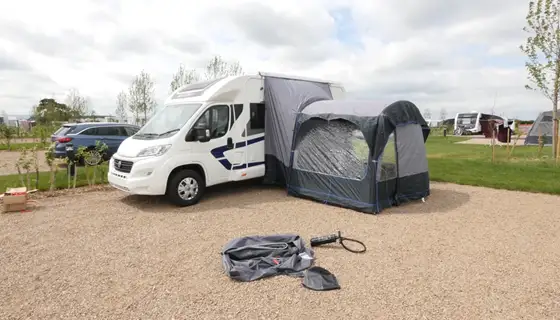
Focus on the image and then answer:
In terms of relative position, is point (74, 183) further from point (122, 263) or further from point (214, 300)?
point (214, 300)

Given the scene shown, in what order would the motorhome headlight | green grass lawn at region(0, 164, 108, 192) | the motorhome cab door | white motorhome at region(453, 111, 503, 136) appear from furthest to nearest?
1. white motorhome at region(453, 111, 503, 136)
2. green grass lawn at region(0, 164, 108, 192)
3. the motorhome cab door
4. the motorhome headlight

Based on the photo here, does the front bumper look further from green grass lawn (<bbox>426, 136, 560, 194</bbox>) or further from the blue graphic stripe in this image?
green grass lawn (<bbox>426, 136, 560, 194</bbox>)

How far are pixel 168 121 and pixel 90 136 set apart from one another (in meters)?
6.18

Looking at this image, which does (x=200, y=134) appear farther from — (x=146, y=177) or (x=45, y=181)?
(x=45, y=181)

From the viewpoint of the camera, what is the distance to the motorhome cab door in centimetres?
685

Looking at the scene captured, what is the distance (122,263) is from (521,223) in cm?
593

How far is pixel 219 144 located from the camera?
7.05m

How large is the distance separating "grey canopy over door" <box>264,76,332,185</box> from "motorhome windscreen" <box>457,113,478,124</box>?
32.4 metres

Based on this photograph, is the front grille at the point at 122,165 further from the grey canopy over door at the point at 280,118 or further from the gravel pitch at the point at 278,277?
the grey canopy over door at the point at 280,118

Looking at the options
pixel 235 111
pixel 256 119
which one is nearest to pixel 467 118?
pixel 256 119

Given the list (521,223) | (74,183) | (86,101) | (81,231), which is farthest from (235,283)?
(86,101)

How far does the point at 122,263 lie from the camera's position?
409 cm

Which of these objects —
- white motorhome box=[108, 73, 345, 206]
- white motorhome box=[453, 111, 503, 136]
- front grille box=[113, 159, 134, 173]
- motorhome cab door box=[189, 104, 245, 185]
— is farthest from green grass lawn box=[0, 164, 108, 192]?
white motorhome box=[453, 111, 503, 136]

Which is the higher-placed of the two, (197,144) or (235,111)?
(235,111)
